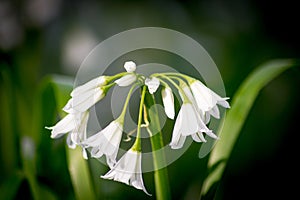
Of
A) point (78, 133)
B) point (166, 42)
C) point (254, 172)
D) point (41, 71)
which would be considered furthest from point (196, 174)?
point (78, 133)

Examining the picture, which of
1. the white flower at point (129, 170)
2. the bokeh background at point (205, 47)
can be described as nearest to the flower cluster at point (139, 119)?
the white flower at point (129, 170)

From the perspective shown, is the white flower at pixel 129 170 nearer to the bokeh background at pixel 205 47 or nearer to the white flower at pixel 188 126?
the white flower at pixel 188 126

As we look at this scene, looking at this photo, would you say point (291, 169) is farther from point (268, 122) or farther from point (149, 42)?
point (149, 42)

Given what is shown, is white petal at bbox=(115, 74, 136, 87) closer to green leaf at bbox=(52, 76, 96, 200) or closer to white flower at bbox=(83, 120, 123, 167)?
white flower at bbox=(83, 120, 123, 167)

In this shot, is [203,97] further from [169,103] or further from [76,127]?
[76,127]

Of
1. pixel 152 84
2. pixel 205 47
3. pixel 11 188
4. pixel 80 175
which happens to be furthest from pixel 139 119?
pixel 205 47

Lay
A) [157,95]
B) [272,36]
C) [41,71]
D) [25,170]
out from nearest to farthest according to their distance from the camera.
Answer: [25,170], [157,95], [272,36], [41,71]
